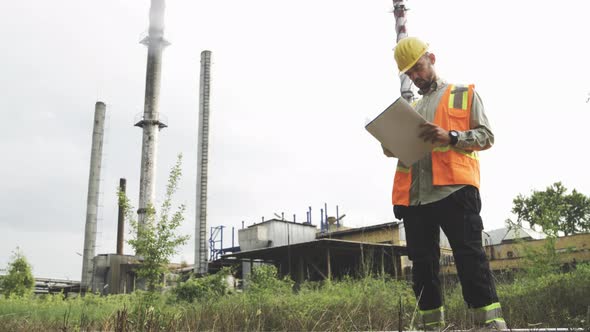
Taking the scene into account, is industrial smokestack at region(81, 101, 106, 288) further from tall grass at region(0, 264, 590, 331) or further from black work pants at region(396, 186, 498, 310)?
black work pants at region(396, 186, 498, 310)

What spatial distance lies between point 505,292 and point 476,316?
3.00m

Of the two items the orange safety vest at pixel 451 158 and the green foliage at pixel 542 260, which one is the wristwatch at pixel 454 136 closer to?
the orange safety vest at pixel 451 158

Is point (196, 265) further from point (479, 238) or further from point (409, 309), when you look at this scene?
point (479, 238)

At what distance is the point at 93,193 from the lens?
33.9 meters

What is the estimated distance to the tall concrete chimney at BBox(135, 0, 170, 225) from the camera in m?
29.6

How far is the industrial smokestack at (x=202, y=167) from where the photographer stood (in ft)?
87.8

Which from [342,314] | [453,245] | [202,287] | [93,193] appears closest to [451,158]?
[453,245]

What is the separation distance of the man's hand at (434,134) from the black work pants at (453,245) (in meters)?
0.33

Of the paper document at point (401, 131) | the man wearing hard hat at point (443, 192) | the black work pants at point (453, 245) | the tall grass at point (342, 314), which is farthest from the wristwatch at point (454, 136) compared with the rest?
the tall grass at point (342, 314)

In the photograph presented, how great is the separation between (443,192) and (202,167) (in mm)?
25587

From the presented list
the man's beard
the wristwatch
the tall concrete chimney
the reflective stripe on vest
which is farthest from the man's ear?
the tall concrete chimney

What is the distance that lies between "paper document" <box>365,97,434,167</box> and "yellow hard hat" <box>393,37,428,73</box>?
521 millimetres

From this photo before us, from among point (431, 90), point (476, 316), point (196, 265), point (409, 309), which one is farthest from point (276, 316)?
point (196, 265)

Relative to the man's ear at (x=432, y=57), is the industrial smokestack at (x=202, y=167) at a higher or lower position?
higher
